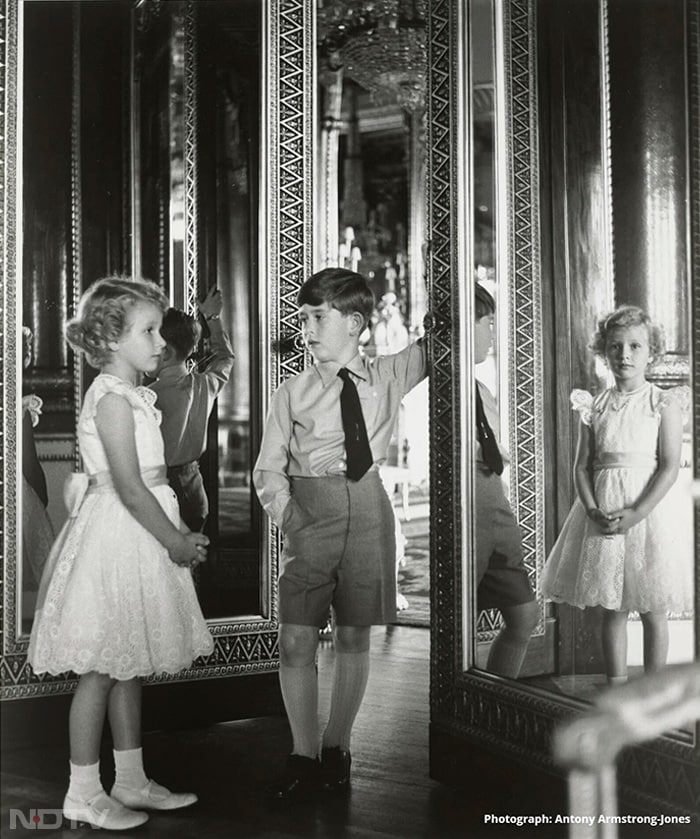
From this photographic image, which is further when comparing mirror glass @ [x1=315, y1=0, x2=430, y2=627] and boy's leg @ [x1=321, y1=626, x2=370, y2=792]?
mirror glass @ [x1=315, y1=0, x2=430, y2=627]

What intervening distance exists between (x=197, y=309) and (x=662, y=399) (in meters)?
1.82

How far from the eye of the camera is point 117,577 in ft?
8.39

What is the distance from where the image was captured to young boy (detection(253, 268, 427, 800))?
111 inches

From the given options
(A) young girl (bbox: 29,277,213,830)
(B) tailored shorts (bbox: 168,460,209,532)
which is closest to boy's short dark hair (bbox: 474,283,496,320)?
(A) young girl (bbox: 29,277,213,830)

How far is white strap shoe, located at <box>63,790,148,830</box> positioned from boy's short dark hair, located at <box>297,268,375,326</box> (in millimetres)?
1356

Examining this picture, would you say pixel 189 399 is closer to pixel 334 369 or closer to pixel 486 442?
pixel 334 369

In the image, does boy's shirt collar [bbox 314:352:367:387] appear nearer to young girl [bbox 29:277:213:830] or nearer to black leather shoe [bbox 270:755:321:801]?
young girl [bbox 29:277:213:830]

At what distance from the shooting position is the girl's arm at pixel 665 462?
221cm

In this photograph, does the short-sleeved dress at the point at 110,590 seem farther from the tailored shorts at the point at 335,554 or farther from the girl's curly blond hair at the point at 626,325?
the girl's curly blond hair at the point at 626,325

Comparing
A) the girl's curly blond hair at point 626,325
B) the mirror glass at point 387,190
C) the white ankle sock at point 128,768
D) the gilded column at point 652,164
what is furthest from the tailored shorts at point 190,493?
the mirror glass at point 387,190

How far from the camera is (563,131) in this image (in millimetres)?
2494

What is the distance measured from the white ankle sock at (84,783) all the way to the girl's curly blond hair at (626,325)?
154 cm

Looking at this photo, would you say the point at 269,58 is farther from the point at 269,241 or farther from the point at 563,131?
the point at 563,131

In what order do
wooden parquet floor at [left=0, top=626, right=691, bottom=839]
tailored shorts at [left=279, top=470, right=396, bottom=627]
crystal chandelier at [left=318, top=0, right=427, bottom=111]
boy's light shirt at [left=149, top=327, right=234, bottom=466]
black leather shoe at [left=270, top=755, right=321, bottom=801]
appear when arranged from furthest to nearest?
crystal chandelier at [left=318, top=0, right=427, bottom=111] < boy's light shirt at [left=149, top=327, right=234, bottom=466] < tailored shorts at [left=279, top=470, right=396, bottom=627] < black leather shoe at [left=270, top=755, right=321, bottom=801] < wooden parquet floor at [left=0, top=626, right=691, bottom=839]
